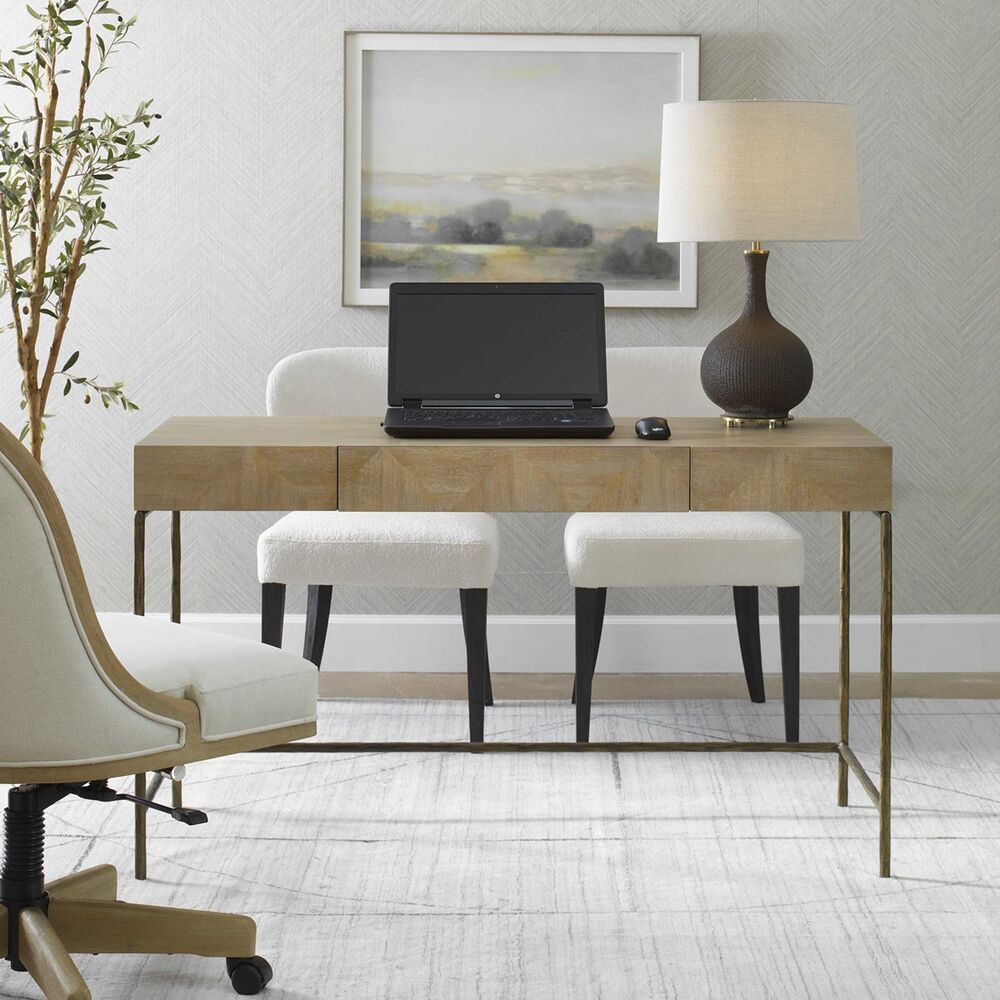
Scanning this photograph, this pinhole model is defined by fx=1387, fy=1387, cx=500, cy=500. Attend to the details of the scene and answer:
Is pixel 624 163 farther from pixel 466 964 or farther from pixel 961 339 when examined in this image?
pixel 466 964

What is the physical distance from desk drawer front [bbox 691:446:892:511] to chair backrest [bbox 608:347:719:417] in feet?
3.65

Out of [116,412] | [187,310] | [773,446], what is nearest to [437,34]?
[187,310]

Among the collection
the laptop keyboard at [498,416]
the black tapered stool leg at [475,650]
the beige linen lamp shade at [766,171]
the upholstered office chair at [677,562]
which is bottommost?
the black tapered stool leg at [475,650]

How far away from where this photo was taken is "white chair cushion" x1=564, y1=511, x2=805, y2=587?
311cm

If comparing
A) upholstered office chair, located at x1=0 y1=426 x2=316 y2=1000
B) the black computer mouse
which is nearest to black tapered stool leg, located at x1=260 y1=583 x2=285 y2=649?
upholstered office chair, located at x1=0 y1=426 x2=316 y2=1000

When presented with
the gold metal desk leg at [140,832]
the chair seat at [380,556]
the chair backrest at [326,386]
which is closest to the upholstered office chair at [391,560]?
the chair seat at [380,556]

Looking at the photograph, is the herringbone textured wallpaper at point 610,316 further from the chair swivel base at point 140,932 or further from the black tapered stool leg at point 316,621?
the chair swivel base at point 140,932

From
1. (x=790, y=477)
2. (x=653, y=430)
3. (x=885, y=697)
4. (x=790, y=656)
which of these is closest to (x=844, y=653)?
(x=885, y=697)

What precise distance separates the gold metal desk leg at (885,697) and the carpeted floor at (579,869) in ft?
0.22

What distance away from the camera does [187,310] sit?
148 inches

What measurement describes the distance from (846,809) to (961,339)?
1.53 metres

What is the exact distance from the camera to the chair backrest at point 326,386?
342cm

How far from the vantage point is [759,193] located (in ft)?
8.02

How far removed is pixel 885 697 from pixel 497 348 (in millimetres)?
926
